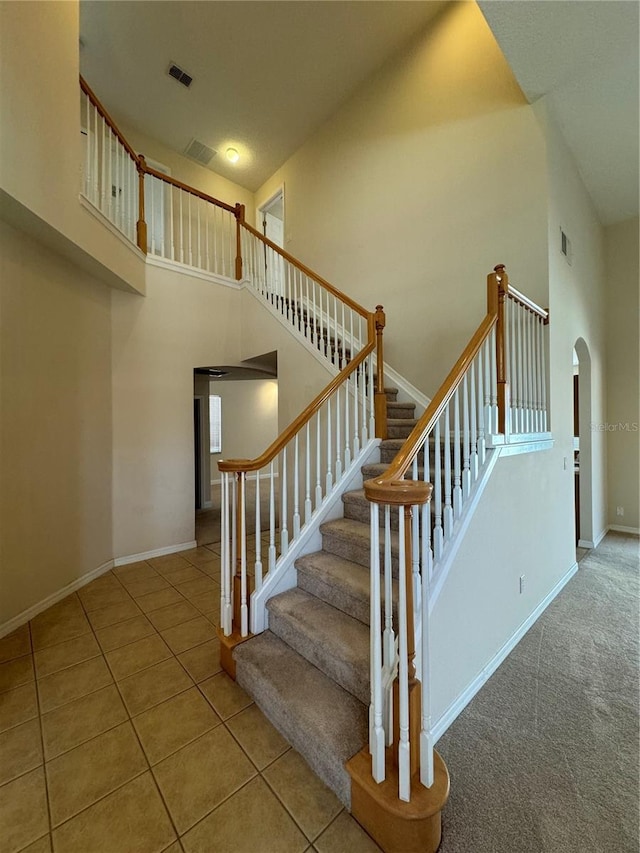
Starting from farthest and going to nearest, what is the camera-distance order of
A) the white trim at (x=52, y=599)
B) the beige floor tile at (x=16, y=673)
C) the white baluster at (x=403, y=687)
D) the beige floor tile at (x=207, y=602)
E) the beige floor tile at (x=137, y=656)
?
the beige floor tile at (x=207, y=602) → the white trim at (x=52, y=599) → the beige floor tile at (x=137, y=656) → the beige floor tile at (x=16, y=673) → the white baluster at (x=403, y=687)

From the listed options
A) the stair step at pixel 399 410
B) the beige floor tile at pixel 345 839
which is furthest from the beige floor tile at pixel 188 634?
the stair step at pixel 399 410

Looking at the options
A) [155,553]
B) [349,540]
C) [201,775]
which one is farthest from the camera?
[155,553]

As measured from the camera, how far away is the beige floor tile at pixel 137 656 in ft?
6.71

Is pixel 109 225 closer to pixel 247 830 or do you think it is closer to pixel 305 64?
pixel 305 64

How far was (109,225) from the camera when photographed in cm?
307

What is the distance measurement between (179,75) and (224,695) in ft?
21.2

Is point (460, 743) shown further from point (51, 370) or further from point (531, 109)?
point (531, 109)

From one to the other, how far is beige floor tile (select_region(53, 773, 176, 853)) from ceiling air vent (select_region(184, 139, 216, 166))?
23.6ft

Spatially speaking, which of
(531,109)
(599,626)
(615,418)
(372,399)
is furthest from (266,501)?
(531,109)

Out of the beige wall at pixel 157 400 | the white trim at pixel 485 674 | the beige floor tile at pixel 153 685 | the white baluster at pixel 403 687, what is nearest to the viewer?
the white baluster at pixel 403 687

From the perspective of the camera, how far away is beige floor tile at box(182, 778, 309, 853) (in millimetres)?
1182

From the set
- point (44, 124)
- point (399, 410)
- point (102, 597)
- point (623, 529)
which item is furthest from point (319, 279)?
point (623, 529)

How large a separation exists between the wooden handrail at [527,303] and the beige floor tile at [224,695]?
9.53 ft

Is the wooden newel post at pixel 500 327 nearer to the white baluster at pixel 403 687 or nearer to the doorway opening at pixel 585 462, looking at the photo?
the white baluster at pixel 403 687
